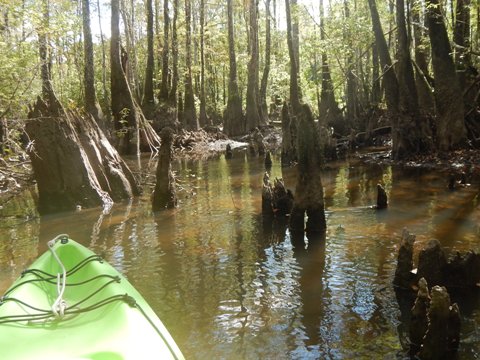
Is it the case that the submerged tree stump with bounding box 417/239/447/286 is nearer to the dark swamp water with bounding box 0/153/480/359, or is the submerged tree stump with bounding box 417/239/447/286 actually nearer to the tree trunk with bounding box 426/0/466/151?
the dark swamp water with bounding box 0/153/480/359

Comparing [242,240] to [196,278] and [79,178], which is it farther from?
[79,178]

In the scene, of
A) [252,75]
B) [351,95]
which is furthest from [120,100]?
[351,95]

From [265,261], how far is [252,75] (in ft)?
67.3

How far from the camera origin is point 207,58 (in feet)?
121

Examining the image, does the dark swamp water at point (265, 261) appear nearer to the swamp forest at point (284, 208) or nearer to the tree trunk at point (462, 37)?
the swamp forest at point (284, 208)

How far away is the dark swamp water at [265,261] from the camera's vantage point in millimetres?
4637

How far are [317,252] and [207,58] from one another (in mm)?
31695

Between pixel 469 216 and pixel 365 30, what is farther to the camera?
pixel 365 30

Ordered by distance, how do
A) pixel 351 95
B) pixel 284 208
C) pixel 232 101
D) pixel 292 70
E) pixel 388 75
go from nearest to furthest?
pixel 284 208
pixel 388 75
pixel 292 70
pixel 351 95
pixel 232 101

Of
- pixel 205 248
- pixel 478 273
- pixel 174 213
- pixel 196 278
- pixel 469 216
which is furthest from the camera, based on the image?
pixel 174 213

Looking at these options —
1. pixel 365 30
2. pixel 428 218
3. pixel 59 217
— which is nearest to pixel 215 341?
pixel 428 218

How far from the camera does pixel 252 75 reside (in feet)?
86.2

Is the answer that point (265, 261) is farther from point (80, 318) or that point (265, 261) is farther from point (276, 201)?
point (80, 318)

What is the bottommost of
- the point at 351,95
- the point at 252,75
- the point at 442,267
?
the point at 442,267
